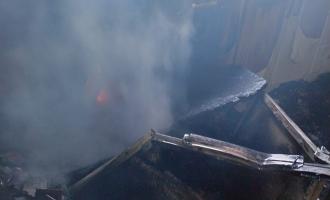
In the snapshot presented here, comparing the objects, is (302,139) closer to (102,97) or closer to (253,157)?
(253,157)

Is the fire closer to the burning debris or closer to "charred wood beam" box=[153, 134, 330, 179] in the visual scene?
the burning debris

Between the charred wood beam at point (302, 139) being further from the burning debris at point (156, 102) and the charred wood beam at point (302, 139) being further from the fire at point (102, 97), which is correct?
the fire at point (102, 97)

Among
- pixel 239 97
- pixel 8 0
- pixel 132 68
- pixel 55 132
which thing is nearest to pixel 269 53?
pixel 239 97

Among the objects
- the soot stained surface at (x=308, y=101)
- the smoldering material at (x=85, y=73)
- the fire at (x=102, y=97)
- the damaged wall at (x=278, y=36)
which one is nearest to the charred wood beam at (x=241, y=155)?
the smoldering material at (x=85, y=73)

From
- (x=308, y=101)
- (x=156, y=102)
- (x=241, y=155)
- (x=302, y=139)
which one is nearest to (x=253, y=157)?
(x=241, y=155)

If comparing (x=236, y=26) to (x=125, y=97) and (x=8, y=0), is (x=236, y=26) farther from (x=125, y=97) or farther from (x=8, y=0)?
(x=8, y=0)

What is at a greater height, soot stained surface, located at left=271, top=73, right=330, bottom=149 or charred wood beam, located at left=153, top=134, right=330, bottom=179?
soot stained surface, located at left=271, top=73, right=330, bottom=149

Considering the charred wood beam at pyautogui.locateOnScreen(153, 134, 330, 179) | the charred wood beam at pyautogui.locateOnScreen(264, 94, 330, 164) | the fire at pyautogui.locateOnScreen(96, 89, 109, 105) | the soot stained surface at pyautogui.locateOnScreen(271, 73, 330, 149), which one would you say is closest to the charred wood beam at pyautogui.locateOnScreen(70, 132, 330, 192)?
the charred wood beam at pyautogui.locateOnScreen(153, 134, 330, 179)
